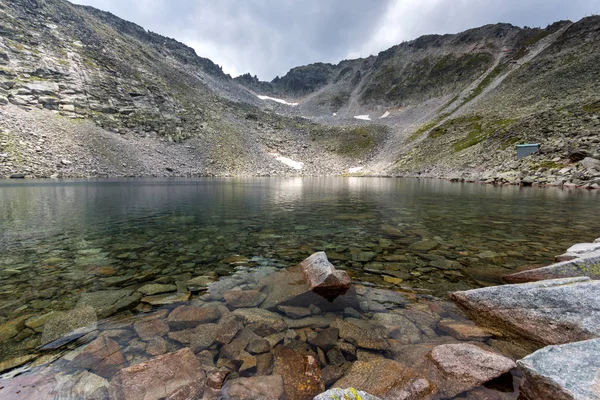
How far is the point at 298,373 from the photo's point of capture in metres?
3.57

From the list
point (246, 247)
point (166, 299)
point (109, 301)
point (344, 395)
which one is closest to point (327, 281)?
point (344, 395)

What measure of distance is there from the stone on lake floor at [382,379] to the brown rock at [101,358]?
10.4 feet

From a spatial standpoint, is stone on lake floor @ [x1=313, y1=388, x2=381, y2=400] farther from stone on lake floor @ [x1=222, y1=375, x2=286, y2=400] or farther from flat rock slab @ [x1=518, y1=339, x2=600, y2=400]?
flat rock slab @ [x1=518, y1=339, x2=600, y2=400]

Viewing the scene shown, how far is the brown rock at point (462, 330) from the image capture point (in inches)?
170

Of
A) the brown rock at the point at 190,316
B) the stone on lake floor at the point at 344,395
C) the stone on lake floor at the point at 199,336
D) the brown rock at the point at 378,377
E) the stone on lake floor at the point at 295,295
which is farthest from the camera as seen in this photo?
the stone on lake floor at the point at 295,295

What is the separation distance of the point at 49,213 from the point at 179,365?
700 inches

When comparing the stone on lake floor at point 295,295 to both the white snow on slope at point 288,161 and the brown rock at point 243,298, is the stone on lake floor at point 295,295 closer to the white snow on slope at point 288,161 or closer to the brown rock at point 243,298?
the brown rock at point 243,298

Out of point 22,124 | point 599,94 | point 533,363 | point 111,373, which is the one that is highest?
point 599,94

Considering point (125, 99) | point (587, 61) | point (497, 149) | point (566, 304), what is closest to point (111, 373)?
point (566, 304)

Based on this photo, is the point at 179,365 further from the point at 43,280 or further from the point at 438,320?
the point at 43,280

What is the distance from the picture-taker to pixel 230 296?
5781 millimetres

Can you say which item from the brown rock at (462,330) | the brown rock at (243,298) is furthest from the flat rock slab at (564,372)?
the brown rock at (243,298)

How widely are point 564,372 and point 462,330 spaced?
77.7 inches

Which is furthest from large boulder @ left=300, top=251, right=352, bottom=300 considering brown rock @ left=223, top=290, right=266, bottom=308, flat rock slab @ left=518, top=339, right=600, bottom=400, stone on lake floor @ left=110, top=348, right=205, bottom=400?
flat rock slab @ left=518, top=339, right=600, bottom=400
